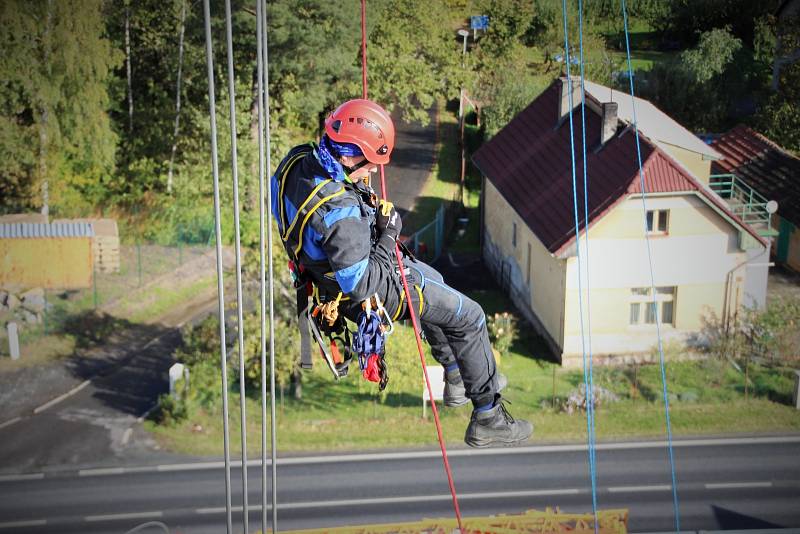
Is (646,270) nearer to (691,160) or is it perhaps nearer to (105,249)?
(691,160)

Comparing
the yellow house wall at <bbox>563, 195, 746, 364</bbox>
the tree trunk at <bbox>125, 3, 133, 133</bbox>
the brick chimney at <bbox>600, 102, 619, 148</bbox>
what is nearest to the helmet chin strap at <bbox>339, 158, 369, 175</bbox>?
the yellow house wall at <bbox>563, 195, 746, 364</bbox>

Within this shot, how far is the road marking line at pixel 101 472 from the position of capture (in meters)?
24.4

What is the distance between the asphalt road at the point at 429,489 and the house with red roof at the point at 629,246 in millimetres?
4112

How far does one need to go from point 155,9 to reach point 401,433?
22161 millimetres

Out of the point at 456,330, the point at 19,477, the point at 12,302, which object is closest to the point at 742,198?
the point at 19,477

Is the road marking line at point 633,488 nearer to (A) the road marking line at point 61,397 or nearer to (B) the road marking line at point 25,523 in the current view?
(B) the road marking line at point 25,523

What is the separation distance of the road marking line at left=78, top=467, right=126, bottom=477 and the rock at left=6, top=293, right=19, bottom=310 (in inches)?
357

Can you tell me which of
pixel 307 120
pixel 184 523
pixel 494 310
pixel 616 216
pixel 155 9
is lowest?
pixel 184 523

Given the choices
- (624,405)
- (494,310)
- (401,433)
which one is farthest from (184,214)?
(624,405)

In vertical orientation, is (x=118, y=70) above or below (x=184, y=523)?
above

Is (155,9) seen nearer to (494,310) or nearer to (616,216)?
(494,310)

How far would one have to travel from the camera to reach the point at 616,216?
90.3ft

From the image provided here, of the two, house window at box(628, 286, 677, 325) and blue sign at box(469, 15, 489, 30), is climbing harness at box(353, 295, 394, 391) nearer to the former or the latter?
house window at box(628, 286, 677, 325)

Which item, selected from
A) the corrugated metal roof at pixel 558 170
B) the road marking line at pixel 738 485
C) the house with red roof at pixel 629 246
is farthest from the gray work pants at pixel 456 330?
the corrugated metal roof at pixel 558 170
